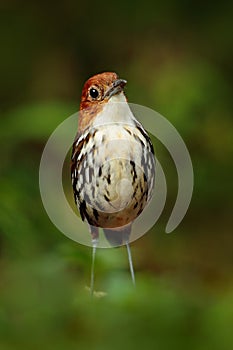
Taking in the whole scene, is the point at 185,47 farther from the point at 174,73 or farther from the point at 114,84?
the point at 114,84

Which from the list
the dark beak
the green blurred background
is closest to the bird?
the dark beak

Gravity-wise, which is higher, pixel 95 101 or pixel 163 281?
pixel 95 101

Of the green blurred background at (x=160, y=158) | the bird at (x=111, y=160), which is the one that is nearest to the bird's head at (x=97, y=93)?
the bird at (x=111, y=160)

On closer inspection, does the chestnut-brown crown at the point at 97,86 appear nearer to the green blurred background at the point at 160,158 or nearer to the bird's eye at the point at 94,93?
the bird's eye at the point at 94,93

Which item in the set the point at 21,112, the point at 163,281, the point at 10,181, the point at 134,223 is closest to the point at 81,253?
the point at 163,281

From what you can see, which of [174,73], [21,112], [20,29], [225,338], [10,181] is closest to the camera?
[225,338]

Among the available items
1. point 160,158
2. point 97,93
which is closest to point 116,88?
point 97,93

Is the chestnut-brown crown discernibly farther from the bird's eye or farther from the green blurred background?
the green blurred background

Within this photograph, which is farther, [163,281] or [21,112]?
[21,112]
